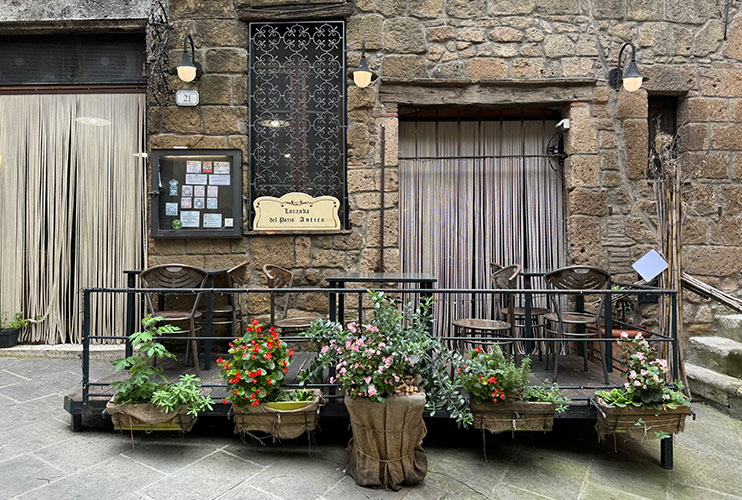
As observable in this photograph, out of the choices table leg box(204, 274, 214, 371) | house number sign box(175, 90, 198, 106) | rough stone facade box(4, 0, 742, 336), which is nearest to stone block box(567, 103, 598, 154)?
rough stone facade box(4, 0, 742, 336)

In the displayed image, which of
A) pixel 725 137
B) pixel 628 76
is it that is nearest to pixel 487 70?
pixel 628 76

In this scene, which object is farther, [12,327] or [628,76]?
[12,327]

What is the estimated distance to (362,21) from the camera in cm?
445

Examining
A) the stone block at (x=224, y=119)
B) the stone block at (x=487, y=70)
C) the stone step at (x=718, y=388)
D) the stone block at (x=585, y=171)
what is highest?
the stone block at (x=487, y=70)

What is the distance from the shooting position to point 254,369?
8.34 feet

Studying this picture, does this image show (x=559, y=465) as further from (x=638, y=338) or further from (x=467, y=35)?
(x=467, y=35)

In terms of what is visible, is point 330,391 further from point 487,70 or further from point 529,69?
point 529,69

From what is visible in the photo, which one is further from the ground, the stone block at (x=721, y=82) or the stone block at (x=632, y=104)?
the stone block at (x=721, y=82)

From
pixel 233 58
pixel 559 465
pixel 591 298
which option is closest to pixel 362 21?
pixel 233 58

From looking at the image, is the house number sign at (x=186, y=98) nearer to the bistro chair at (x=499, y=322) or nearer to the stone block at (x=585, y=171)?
the bistro chair at (x=499, y=322)

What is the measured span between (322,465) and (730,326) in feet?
13.4

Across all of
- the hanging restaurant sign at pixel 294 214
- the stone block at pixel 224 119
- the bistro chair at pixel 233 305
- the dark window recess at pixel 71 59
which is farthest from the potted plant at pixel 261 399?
the dark window recess at pixel 71 59

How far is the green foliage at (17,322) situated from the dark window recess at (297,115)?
279 cm

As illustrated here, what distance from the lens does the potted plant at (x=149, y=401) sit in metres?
2.60
